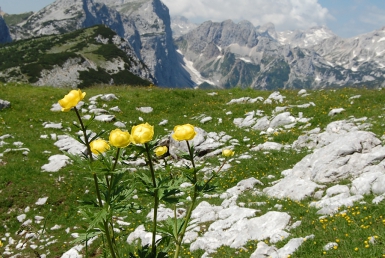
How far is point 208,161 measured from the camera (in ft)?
55.5

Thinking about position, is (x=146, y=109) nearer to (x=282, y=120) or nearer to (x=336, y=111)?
(x=282, y=120)

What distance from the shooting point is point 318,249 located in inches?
244

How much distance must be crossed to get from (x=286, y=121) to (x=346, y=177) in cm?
977

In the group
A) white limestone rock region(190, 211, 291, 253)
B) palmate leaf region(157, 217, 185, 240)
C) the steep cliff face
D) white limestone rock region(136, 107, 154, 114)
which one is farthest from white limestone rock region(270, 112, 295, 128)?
the steep cliff face

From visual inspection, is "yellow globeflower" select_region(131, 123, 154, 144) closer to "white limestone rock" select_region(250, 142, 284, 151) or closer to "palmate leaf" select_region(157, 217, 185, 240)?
"palmate leaf" select_region(157, 217, 185, 240)

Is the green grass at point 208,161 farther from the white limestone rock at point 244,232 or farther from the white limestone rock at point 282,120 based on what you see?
the white limestone rock at point 282,120

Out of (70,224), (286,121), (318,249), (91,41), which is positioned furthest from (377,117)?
(91,41)

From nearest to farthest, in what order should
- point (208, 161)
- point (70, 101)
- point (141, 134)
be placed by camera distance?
point (141, 134), point (70, 101), point (208, 161)

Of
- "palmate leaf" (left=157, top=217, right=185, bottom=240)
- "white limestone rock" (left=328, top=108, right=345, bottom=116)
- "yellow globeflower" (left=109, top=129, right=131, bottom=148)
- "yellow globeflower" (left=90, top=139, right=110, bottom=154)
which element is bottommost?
"white limestone rock" (left=328, top=108, right=345, bottom=116)

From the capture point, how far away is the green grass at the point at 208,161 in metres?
6.93

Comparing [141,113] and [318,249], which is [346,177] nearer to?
[318,249]

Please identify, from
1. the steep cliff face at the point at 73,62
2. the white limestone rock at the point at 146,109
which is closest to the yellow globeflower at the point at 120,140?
the white limestone rock at the point at 146,109

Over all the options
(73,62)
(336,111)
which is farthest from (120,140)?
(73,62)

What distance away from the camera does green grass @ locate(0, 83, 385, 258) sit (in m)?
6.93
